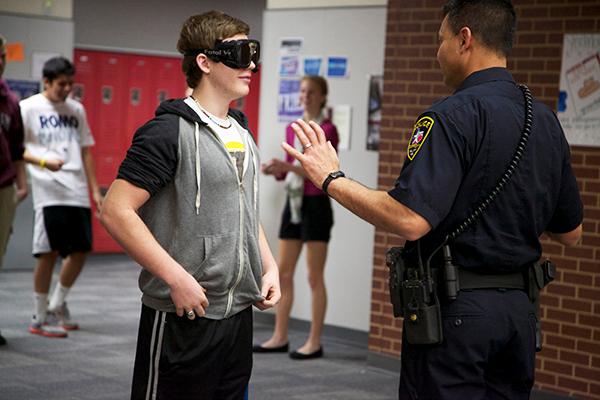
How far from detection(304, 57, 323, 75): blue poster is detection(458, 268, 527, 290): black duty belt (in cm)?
494

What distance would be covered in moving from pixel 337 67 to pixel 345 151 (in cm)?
64

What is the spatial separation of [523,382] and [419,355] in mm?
332

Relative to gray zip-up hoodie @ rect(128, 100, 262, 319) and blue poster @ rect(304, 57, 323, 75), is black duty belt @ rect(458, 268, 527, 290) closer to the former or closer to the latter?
gray zip-up hoodie @ rect(128, 100, 262, 319)

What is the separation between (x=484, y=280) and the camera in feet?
9.79

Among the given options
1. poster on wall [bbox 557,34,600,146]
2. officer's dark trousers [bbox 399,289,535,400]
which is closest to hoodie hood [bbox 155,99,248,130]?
officer's dark trousers [bbox 399,289,535,400]

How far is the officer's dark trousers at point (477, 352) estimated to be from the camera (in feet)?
9.70

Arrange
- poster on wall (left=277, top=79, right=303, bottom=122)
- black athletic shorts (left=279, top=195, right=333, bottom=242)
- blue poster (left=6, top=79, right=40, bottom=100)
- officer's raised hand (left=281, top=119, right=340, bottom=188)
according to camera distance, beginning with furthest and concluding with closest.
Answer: blue poster (left=6, top=79, right=40, bottom=100), poster on wall (left=277, top=79, right=303, bottom=122), black athletic shorts (left=279, top=195, right=333, bottom=242), officer's raised hand (left=281, top=119, right=340, bottom=188)

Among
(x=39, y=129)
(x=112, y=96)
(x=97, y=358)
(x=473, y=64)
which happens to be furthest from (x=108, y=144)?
(x=473, y=64)

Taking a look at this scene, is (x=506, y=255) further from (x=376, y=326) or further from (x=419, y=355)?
(x=376, y=326)

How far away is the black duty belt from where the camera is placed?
2973 millimetres

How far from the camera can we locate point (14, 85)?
10.4 m

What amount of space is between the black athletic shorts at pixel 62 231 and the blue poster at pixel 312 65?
6.61 feet

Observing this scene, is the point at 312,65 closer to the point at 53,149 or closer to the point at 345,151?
the point at 345,151

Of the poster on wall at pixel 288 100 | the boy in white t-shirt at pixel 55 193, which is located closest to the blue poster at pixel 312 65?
the poster on wall at pixel 288 100
